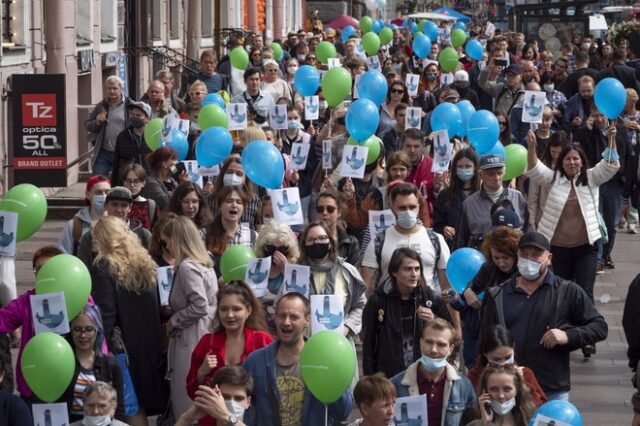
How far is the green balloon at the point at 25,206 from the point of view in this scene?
10.6 metres

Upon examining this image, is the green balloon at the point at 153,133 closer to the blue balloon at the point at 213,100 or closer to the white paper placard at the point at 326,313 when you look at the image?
the blue balloon at the point at 213,100

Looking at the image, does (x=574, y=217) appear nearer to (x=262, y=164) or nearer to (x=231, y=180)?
(x=262, y=164)

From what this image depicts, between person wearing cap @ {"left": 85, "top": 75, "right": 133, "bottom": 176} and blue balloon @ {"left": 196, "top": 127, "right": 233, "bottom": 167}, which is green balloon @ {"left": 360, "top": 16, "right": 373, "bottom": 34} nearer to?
person wearing cap @ {"left": 85, "top": 75, "right": 133, "bottom": 176}

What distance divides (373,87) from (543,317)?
954cm

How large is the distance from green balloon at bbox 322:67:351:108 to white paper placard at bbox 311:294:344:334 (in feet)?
30.3

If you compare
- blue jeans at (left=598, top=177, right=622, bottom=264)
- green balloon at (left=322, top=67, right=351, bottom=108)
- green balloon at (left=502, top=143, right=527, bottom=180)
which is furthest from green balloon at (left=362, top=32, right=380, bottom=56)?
green balloon at (left=502, top=143, right=527, bottom=180)

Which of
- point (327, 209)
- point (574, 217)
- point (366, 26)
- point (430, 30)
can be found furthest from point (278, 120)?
point (366, 26)

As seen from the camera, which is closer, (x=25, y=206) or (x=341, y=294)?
(x=341, y=294)

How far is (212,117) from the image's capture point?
627 inches

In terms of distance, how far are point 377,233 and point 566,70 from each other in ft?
51.5

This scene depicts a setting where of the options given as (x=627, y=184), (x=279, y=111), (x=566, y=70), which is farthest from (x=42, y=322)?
(x=566, y=70)

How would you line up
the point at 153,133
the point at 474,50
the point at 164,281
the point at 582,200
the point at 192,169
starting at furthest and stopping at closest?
the point at 474,50
the point at 153,133
the point at 192,169
the point at 582,200
the point at 164,281

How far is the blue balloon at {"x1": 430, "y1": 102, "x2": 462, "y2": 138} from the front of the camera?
52.9 ft

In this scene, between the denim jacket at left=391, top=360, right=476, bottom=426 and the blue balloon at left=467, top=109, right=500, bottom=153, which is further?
the blue balloon at left=467, top=109, right=500, bottom=153
